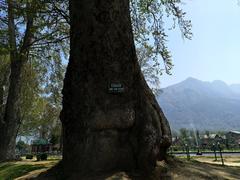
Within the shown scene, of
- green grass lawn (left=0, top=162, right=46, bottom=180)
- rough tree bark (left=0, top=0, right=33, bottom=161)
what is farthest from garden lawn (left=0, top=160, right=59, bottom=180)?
rough tree bark (left=0, top=0, right=33, bottom=161)

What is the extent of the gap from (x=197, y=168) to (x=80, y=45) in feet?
12.0

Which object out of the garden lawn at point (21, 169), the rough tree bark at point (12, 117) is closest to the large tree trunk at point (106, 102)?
the garden lawn at point (21, 169)

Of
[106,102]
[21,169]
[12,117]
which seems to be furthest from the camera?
[12,117]

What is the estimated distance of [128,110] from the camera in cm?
593

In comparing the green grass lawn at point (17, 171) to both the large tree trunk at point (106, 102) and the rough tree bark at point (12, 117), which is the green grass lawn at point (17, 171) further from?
the rough tree bark at point (12, 117)

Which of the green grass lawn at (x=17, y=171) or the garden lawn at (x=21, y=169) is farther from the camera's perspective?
the green grass lawn at (x=17, y=171)

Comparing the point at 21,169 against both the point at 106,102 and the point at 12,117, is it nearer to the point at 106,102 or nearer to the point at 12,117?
the point at 106,102

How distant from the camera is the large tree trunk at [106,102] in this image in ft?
18.8

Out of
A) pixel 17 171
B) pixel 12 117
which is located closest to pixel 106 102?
pixel 17 171

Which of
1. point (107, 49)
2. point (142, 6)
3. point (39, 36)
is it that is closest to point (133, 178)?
point (107, 49)

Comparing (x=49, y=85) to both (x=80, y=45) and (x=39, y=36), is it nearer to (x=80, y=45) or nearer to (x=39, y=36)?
(x=39, y=36)

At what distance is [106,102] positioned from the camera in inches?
234

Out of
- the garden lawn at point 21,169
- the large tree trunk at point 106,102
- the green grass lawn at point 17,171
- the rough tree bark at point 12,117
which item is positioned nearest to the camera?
the large tree trunk at point 106,102

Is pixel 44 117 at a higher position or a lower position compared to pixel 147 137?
higher
